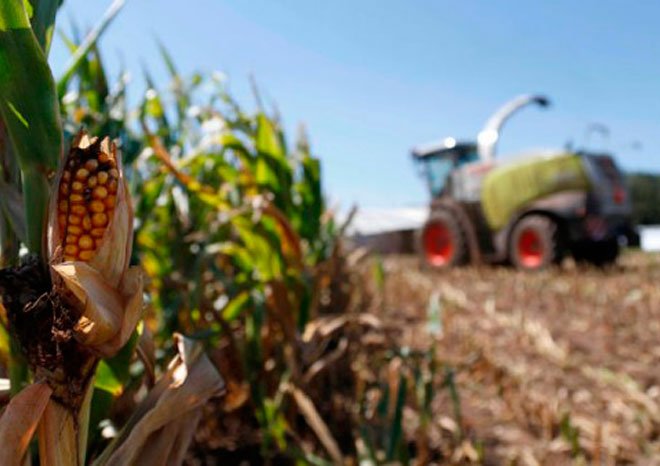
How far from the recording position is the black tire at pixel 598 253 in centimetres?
640

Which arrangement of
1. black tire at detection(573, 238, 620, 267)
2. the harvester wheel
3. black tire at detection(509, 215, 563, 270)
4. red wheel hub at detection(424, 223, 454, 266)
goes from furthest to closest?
red wheel hub at detection(424, 223, 454, 266) → the harvester wheel → black tire at detection(573, 238, 620, 267) → black tire at detection(509, 215, 563, 270)

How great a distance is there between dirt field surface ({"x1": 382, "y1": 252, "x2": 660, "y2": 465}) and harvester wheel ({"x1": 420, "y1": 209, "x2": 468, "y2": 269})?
171 centimetres

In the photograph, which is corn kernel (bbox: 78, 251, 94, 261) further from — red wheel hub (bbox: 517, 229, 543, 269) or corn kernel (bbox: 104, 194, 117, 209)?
red wheel hub (bbox: 517, 229, 543, 269)

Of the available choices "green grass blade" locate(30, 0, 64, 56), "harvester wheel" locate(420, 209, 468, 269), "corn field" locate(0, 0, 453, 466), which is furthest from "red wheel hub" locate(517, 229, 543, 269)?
"green grass blade" locate(30, 0, 64, 56)

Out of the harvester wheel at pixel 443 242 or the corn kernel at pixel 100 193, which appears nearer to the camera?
the corn kernel at pixel 100 193

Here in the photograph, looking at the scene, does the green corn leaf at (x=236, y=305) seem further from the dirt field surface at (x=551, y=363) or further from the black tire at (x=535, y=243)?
the black tire at (x=535, y=243)

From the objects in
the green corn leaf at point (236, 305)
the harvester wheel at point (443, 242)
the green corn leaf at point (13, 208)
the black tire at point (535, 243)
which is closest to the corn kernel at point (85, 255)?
the green corn leaf at point (13, 208)

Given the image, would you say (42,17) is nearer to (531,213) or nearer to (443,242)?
(531,213)

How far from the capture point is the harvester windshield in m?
7.93

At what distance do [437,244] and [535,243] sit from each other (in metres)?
1.28

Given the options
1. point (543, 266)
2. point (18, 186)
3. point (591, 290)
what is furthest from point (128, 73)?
point (543, 266)

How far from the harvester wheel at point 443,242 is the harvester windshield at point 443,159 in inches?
35.1

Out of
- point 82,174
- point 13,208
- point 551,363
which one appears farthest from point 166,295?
point 551,363

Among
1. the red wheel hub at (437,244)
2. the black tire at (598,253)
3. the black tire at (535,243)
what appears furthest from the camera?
the red wheel hub at (437,244)
